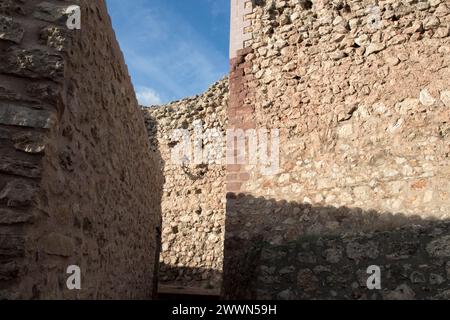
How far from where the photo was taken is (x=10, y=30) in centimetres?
250

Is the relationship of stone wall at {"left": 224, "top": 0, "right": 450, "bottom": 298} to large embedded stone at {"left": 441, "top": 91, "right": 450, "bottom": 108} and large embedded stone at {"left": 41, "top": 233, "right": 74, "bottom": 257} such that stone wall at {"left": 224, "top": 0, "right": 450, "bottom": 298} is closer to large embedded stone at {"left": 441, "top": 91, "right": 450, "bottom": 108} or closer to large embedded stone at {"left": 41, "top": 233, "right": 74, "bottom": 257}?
large embedded stone at {"left": 441, "top": 91, "right": 450, "bottom": 108}

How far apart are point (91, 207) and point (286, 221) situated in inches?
85.6

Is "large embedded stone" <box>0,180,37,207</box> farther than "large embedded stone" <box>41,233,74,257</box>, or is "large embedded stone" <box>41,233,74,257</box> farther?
"large embedded stone" <box>41,233,74,257</box>

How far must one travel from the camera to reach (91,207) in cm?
342

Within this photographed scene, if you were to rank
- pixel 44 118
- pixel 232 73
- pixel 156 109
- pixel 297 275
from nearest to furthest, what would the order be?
pixel 44 118
pixel 297 275
pixel 232 73
pixel 156 109

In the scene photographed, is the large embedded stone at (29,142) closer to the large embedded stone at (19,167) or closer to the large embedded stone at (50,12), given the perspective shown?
the large embedded stone at (19,167)

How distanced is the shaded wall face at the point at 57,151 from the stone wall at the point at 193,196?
541cm

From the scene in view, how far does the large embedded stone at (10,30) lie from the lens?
2.48 meters

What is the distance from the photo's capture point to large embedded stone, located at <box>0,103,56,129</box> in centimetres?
235

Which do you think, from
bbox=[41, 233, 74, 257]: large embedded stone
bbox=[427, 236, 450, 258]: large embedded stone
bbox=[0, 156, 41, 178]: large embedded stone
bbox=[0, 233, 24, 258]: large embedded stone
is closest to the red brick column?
bbox=[427, 236, 450, 258]: large embedded stone

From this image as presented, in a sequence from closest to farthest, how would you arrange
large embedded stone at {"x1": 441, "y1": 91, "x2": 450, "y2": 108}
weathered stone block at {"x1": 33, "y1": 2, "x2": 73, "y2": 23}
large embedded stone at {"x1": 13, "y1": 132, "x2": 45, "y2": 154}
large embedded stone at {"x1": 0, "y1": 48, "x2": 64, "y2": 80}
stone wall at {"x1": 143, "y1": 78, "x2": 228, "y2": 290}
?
large embedded stone at {"x1": 13, "y1": 132, "x2": 45, "y2": 154}
large embedded stone at {"x1": 0, "y1": 48, "x2": 64, "y2": 80}
weathered stone block at {"x1": 33, "y1": 2, "x2": 73, "y2": 23}
large embedded stone at {"x1": 441, "y1": 91, "x2": 450, "y2": 108}
stone wall at {"x1": 143, "y1": 78, "x2": 228, "y2": 290}

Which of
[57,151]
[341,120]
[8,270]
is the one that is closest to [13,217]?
[8,270]

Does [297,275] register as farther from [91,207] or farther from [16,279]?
[16,279]
